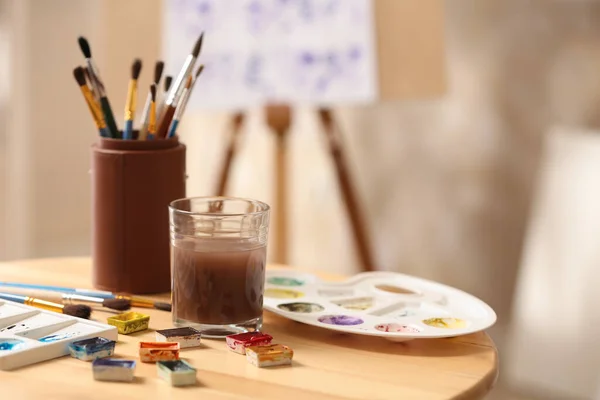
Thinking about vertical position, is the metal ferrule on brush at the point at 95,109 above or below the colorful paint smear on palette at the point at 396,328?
above

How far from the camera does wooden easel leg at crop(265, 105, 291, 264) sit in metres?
1.83

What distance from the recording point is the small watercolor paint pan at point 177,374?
0.70 metres

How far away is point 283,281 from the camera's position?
1022mm

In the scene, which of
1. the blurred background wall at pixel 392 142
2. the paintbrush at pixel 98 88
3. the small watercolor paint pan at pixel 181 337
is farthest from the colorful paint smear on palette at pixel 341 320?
the blurred background wall at pixel 392 142

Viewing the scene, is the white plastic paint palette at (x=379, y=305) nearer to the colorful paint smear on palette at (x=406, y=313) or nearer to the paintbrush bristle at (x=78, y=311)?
the colorful paint smear on palette at (x=406, y=313)

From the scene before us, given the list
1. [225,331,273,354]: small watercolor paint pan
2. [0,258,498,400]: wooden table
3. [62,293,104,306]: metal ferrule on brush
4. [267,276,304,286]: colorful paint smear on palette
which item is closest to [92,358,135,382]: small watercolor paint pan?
[0,258,498,400]: wooden table

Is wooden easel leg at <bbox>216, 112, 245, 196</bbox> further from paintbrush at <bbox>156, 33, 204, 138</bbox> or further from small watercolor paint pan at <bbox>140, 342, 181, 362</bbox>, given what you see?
small watercolor paint pan at <bbox>140, 342, 181, 362</bbox>

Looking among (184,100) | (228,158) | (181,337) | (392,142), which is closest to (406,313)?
(181,337)

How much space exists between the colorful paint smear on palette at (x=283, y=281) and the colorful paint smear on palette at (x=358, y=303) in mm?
89

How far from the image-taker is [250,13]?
70.8 inches

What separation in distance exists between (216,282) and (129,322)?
0.09m

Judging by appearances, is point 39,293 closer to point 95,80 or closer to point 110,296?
point 110,296

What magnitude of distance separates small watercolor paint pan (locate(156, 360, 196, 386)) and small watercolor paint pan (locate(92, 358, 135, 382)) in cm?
2

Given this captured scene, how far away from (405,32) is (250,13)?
315 mm
